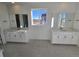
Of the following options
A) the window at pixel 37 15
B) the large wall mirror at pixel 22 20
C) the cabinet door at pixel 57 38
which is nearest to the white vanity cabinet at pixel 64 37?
the cabinet door at pixel 57 38

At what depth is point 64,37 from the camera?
1365 millimetres

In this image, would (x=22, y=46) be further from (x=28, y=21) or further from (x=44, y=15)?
(x=44, y=15)

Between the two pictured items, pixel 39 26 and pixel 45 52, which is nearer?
pixel 39 26

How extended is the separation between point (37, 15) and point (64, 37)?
50 centimetres

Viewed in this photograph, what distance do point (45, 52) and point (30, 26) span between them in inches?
17.4

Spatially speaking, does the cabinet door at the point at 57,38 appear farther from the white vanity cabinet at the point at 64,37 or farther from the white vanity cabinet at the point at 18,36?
the white vanity cabinet at the point at 18,36

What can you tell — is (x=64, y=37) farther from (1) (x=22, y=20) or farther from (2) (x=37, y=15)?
(1) (x=22, y=20)

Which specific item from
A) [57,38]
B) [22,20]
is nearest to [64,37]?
[57,38]

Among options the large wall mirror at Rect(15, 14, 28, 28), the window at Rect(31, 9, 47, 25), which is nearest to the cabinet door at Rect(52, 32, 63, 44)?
the window at Rect(31, 9, 47, 25)

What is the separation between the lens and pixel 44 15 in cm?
122

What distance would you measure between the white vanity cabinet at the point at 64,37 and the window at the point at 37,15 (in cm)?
27

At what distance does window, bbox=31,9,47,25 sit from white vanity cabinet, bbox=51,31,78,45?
0.27 m

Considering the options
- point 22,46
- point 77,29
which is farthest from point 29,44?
point 77,29

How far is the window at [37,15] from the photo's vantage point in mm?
1191
